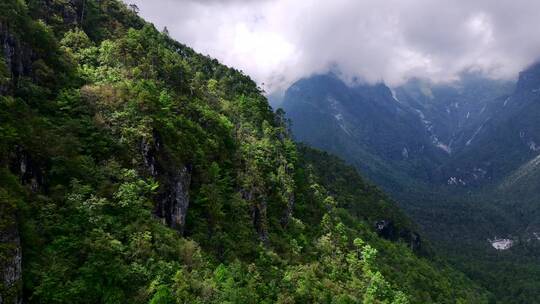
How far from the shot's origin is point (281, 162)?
317ft

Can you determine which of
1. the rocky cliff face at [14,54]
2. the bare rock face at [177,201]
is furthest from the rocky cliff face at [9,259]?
the rocky cliff face at [14,54]

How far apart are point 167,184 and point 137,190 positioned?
7.97 meters

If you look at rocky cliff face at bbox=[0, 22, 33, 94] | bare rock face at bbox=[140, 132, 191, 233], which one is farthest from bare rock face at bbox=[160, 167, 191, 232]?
rocky cliff face at bbox=[0, 22, 33, 94]

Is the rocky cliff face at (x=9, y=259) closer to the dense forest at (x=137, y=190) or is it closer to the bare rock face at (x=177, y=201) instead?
the dense forest at (x=137, y=190)

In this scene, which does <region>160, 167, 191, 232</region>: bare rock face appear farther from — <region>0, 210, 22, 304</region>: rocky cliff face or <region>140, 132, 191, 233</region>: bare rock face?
<region>0, 210, 22, 304</region>: rocky cliff face

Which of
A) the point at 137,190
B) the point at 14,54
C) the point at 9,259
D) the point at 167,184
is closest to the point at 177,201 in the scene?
the point at 167,184

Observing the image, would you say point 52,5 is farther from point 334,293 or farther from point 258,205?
point 334,293

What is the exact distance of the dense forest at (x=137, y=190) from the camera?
42.0 meters

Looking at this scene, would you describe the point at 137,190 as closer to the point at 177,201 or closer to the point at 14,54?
the point at 177,201

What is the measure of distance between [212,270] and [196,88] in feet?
156

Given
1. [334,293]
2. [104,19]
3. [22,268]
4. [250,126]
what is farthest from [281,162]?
[22,268]

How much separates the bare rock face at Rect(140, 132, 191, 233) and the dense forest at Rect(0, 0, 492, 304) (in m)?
0.18

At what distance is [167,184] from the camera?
59375 millimetres

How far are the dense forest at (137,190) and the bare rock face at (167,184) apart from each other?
0.18 metres
